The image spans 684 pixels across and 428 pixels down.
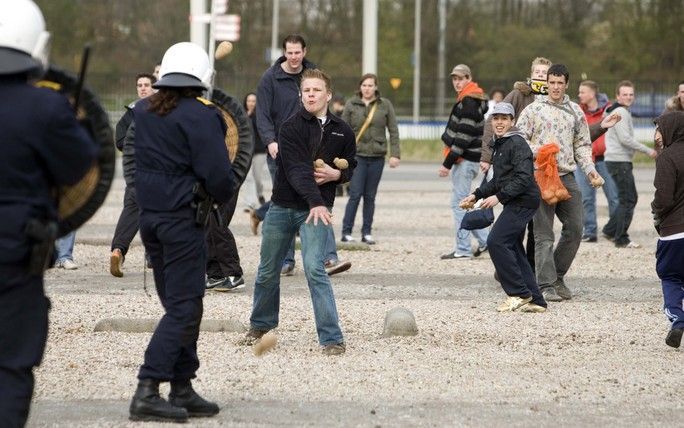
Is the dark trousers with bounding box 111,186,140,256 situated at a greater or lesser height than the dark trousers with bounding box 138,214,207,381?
lesser

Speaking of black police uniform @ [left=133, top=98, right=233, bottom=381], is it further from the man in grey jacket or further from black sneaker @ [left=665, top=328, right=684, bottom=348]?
the man in grey jacket

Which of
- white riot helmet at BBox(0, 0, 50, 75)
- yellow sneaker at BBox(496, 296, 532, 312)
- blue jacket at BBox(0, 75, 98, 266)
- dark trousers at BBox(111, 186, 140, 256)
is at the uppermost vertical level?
white riot helmet at BBox(0, 0, 50, 75)

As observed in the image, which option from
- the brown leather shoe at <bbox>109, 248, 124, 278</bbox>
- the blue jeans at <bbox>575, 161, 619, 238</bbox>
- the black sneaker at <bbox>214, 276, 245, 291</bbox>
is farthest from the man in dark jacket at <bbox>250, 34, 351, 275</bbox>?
the blue jeans at <bbox>575, 161, 619, 238</bbox>

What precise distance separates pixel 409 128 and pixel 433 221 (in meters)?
23.6

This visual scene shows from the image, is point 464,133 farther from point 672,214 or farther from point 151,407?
point 151,407

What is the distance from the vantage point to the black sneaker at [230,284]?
39.4 feet

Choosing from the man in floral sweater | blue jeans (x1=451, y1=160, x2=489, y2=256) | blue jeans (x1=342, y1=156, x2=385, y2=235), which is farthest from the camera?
blue jeans (x1=342, y1=156, x2=385, y2=235)

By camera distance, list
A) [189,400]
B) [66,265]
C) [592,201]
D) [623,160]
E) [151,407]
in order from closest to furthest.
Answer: [151,407] → [189,400] → [66,265] → [623,160] → [592,201]

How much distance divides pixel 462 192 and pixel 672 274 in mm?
5311

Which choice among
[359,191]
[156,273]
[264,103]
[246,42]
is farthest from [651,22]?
[156,273]

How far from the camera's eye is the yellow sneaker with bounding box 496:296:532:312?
11.1 metres

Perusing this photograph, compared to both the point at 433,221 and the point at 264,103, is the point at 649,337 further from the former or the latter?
the point at 433,221

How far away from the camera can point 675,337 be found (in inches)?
371

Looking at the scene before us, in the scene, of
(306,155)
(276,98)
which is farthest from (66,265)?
(306,155)
